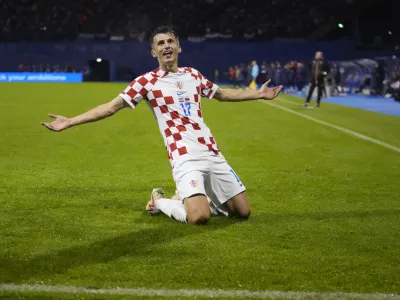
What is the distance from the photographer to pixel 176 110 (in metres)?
6.55

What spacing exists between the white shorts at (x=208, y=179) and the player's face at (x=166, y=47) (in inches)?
36.9

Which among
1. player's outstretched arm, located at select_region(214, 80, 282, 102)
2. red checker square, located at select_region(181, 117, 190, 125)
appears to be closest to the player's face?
red checker square, located at select_region(181, 117, 190, 125)

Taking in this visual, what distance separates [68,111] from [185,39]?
36013 millimetres

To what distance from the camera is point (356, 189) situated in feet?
27.5

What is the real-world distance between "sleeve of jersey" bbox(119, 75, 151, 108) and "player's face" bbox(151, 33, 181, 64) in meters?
0.25

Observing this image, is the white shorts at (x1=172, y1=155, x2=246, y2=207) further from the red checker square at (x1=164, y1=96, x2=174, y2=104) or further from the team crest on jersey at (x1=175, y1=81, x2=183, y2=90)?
the team crest on jersey at (x1=175, y1=81, x2=183, y2=90)

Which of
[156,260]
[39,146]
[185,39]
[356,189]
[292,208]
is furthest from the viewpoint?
[185,39]

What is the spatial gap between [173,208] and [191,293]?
2279 mm

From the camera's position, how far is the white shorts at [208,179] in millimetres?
6348

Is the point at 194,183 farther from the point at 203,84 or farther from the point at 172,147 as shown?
the point at 203,84

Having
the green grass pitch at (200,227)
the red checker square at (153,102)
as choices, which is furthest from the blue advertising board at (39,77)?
the red checker square at (153,102)

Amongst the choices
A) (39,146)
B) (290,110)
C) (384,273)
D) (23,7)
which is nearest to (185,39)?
(23,7)

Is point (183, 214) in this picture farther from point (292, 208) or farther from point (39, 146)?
point (39, 146)

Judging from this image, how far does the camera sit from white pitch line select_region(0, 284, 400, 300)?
4.19 m
